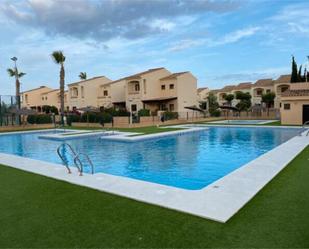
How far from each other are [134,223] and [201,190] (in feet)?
7.34

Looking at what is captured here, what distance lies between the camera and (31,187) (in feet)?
23.2

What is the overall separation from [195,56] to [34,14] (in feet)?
59.6

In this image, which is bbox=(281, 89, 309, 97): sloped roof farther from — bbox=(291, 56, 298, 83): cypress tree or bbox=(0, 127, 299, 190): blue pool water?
bbox=(291, 56, 298, 83): cypress tree

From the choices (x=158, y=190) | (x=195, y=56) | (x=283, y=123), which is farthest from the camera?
(x=195, y=56)

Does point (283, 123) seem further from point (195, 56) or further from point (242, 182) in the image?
point (242, 182)

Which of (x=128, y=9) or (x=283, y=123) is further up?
(x=128, y=9)

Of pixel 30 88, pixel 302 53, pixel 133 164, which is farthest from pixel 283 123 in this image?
pixel 30 88

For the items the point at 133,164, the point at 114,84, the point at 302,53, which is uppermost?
the point at 302,53

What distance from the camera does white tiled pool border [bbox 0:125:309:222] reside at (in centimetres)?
532

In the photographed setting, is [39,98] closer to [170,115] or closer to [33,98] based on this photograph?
[33,98]

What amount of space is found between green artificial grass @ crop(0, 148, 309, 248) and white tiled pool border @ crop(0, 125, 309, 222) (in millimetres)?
227

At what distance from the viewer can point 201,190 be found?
6.46m

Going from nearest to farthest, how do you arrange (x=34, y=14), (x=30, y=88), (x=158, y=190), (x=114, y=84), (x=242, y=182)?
(x=158, y=190) → (x=242, y=182) → (x=34, y=14) → (x=114, y=84) → (x=30, y=88)

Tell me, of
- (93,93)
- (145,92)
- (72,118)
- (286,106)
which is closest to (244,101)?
(145,92)
